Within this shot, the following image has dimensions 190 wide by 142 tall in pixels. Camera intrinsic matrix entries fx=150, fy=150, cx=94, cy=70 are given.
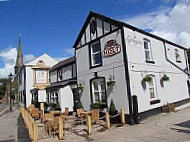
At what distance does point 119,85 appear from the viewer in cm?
959

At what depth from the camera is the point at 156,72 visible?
38.1ft

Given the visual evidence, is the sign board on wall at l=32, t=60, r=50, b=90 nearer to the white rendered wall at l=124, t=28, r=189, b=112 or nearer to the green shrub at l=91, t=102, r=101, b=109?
the green shrub at l=91, t=102, r=101, b=109

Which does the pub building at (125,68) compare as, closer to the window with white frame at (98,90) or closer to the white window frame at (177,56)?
the window with white frame at (98,90)

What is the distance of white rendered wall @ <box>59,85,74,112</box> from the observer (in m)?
13.6

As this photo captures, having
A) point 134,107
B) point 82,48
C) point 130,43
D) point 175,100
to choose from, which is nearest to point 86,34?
point 82,48

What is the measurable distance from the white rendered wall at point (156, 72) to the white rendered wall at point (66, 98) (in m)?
6.99

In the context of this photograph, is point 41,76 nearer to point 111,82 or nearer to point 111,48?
point 111,48

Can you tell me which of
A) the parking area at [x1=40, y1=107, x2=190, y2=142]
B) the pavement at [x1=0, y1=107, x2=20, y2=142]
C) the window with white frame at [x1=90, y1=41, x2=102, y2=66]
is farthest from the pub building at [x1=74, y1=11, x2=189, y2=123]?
the pavement at [x1=0, y1=107, x2=20, y2=142]

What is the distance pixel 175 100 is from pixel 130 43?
7.00 meters

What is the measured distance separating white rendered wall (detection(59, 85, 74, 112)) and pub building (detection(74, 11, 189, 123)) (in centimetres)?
192

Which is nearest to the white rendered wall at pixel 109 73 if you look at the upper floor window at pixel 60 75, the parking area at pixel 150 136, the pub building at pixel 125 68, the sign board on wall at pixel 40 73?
the pub building at pixel 125 68

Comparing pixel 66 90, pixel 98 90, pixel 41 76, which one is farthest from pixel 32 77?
pixel 98 90

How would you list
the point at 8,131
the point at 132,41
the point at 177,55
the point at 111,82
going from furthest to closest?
the point at 177,55, the point at 132,41, the point at 111,82, the point at 8,131

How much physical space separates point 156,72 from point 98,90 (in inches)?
186
